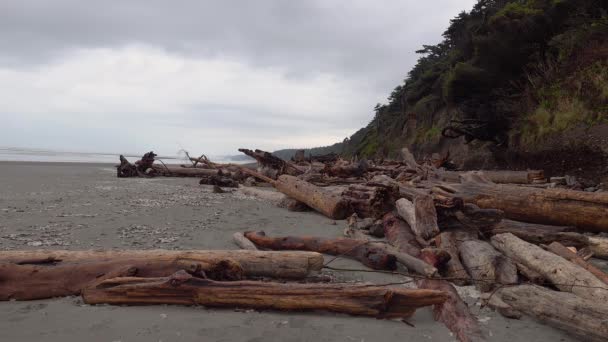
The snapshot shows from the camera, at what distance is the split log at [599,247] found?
4.50 metres

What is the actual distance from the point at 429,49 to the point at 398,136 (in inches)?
802

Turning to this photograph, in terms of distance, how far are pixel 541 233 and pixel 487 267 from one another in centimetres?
185

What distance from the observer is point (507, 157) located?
14.2 m

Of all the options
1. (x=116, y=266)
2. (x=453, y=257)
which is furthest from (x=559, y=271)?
(x=116, y=266)

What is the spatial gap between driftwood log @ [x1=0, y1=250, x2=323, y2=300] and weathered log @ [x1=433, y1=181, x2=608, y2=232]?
386cm

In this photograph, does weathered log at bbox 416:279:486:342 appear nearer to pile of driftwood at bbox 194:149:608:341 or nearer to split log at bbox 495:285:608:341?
pile of driftwood at bbox 194:149:608:341

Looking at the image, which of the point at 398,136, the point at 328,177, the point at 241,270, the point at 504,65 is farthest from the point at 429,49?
the point at 241,270

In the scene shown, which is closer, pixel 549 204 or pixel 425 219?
pixel 425 219

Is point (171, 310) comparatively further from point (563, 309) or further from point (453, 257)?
point (563, 309)

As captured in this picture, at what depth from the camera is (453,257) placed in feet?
12.7

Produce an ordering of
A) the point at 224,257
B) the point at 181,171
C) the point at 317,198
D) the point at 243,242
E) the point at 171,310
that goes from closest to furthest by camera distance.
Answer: the point at 171,310 < the point at 224,257 < the point at 243,242 < the point at 317,198 < the point at 181,171

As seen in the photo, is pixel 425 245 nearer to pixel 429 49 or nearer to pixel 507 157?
pixel 507 157

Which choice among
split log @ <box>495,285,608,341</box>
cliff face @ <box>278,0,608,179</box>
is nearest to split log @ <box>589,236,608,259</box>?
split log @ <box>495,285,608,341</box>

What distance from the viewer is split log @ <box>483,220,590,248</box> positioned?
4.54 m
